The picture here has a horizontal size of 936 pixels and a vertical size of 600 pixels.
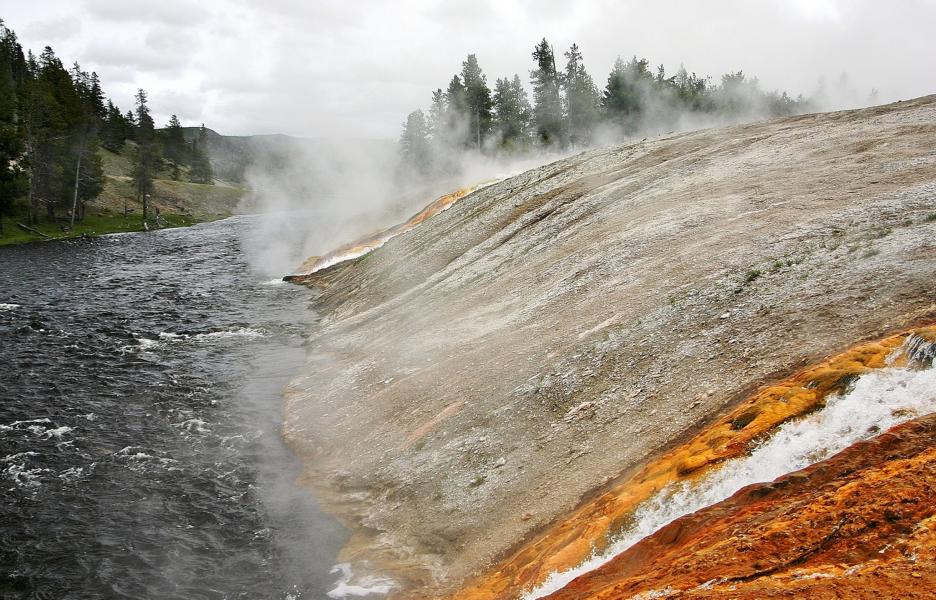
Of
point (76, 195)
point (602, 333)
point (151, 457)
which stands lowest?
point (151, 457)

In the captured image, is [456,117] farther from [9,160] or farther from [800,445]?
[800,445]

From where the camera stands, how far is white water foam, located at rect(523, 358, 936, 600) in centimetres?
747

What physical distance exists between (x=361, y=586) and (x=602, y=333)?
7237 millimetres

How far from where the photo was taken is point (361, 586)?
10.1 meters

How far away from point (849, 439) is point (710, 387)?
2980 millimetres

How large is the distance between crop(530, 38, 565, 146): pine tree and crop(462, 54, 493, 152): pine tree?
7.31m

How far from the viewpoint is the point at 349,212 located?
61.7 metres

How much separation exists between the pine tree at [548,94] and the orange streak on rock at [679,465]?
68742 millimetres

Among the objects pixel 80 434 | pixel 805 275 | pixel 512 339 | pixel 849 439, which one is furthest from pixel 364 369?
pixel 849 439

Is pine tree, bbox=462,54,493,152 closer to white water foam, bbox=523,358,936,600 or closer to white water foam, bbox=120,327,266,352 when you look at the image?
white water foam, bbox=120,327,266,352

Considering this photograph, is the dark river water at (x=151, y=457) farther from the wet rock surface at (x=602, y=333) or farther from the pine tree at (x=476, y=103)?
the pine tree at (x=476, y=103)

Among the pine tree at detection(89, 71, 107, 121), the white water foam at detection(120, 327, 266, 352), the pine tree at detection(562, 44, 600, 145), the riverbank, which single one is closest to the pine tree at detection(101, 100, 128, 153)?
the pine tree at detection(89, 71, 107, 121)

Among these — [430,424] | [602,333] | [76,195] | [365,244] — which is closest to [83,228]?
[76,195]

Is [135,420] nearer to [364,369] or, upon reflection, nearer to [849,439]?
[364,369]
